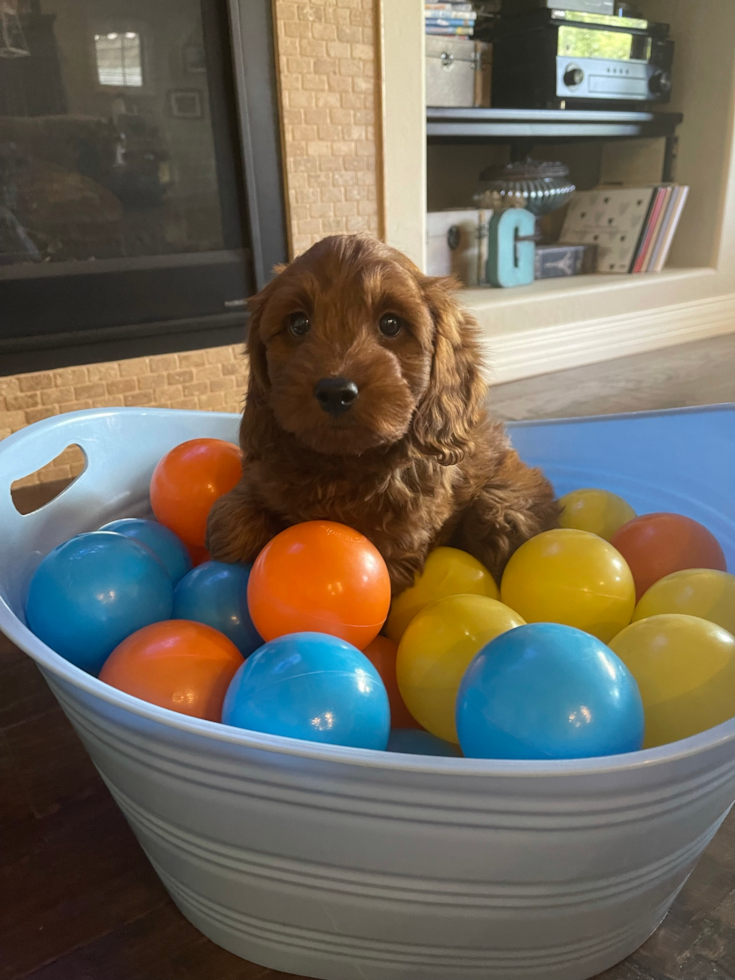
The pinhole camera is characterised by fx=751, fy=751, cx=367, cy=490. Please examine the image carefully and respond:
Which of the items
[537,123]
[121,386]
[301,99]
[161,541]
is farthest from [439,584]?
[537,123]

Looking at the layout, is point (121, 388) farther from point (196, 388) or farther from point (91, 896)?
point (91, 896)

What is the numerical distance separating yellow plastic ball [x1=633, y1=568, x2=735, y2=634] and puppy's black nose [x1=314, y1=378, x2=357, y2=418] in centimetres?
47

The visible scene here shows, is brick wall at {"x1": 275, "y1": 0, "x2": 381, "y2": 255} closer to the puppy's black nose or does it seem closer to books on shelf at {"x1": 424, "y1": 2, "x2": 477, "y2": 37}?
books on shelf at {"x1": 424, "y1": 2, "x2": 477, "y2": 37}

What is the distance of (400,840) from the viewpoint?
559 millimetres

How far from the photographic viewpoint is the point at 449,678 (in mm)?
814

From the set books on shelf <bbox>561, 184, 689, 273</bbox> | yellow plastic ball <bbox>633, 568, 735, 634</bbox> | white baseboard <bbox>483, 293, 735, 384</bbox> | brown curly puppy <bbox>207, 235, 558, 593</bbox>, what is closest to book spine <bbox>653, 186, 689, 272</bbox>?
books on shelf <bbox>561, 184, 689, 273</bbox>

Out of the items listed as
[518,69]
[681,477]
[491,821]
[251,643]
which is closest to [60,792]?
[251,643]

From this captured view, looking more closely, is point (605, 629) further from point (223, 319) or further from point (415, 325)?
point (223, 319)

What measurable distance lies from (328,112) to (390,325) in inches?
64.0

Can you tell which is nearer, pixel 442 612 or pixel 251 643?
pixel 442 612

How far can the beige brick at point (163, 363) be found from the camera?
2.16 meters

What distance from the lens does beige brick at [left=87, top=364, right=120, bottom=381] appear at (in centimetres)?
208

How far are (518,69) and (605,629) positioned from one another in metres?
2.62

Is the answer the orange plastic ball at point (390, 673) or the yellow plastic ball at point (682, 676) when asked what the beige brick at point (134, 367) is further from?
the yellow plastic ball at point (682, 676)
